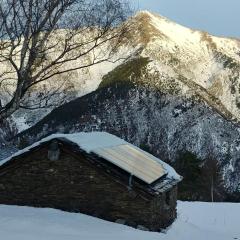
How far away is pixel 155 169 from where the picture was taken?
2270 cm

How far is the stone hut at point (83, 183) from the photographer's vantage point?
1881cm

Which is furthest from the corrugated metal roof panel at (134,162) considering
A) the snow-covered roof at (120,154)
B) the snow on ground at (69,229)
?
the snow on ground at (69,229)

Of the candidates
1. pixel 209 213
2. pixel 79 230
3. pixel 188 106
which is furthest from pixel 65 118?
pixel 79 230

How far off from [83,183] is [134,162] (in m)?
2.84

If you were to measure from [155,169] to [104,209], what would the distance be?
4.31 metres

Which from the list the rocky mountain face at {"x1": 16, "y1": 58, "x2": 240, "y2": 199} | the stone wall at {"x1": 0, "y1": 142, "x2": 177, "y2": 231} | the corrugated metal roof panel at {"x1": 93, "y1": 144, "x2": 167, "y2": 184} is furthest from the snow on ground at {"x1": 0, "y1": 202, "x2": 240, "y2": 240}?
the rocky mountain face at {"x1": 16, "y1": 58, "x2": 240, "y2": 199}

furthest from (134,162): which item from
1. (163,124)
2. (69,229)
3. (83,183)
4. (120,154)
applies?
(163,124)

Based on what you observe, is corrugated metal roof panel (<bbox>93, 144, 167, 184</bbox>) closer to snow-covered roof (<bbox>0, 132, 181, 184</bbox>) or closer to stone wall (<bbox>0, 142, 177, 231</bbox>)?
snow-covered roof (<bbox>0, 132, 181, 184</bbox>)

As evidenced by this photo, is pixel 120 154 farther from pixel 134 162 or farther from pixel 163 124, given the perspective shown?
pixel 163 124

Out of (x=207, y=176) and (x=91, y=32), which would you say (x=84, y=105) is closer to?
(x=207, y=176)

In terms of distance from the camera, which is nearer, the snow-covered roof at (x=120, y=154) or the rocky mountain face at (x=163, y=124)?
the snow-covered roof at (x=120, y=154)

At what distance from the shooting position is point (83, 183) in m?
19.5

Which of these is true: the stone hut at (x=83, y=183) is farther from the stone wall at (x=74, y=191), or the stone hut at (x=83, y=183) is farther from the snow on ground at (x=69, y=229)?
the snow on ground at (x=69, y=229)

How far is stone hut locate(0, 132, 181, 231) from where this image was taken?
18812 mm
